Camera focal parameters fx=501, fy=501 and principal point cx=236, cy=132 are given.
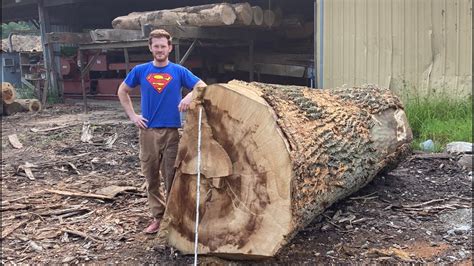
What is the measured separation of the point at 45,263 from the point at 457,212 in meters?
3.67

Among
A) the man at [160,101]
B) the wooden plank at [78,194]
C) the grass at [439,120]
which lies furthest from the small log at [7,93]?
the man at [160,101]

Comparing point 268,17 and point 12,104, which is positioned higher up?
point 268,17

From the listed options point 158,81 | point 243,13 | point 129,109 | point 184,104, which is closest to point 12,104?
point 243,13

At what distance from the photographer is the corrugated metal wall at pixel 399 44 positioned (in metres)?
8.45

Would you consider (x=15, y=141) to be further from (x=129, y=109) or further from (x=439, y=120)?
(x=439, y=120)

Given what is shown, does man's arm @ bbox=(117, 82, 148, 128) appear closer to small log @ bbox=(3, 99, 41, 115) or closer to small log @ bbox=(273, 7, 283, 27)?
small log @ bbox=(273, 7, 283, 27)

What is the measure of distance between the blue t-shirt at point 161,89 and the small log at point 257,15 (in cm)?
751

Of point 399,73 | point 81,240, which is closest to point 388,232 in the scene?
point 81,240

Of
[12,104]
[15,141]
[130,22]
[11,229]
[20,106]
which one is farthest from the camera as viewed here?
[20,106]

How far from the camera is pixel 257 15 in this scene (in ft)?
37.7

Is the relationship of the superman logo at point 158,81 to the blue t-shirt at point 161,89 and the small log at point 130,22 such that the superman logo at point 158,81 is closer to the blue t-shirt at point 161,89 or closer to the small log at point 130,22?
the blue t-shirt at point 161,89

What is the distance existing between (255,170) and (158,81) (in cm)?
123

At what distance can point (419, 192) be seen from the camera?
210 inches

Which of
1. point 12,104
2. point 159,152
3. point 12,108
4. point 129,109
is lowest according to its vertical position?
point 12,108
